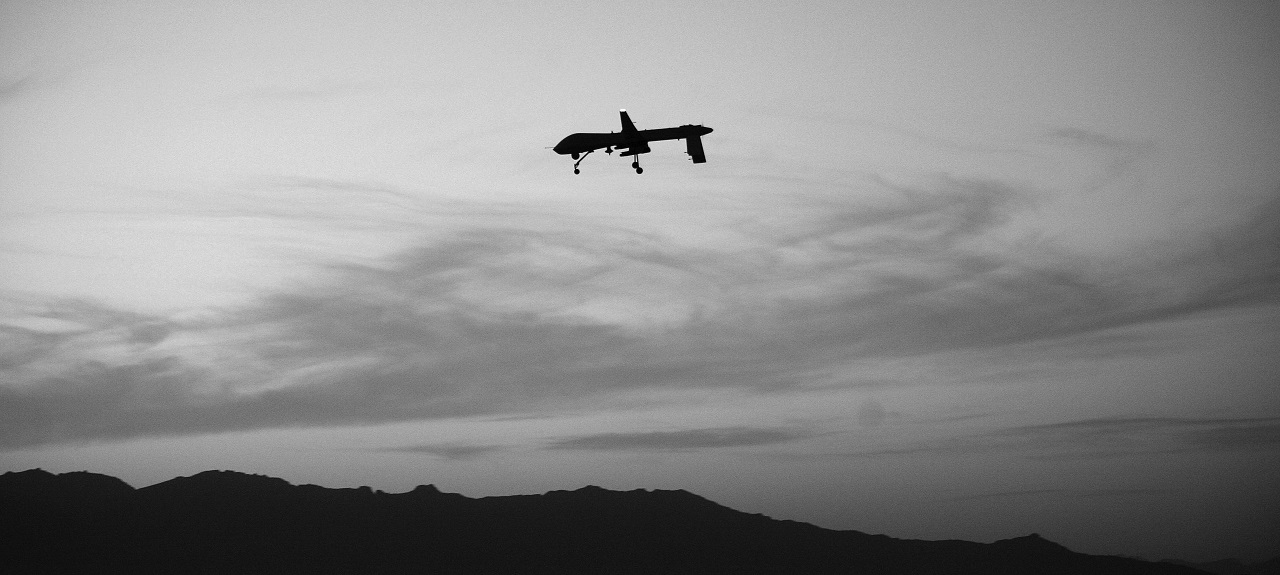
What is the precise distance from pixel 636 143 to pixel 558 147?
1021 cm

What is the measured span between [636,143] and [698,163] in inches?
270

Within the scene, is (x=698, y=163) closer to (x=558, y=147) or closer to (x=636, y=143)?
(x=636, y=143)

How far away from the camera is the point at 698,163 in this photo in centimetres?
10888

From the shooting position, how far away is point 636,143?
107750mm

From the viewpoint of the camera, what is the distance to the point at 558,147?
113375 mm

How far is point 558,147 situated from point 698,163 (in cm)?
1583

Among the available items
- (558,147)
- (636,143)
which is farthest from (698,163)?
(558,147)
